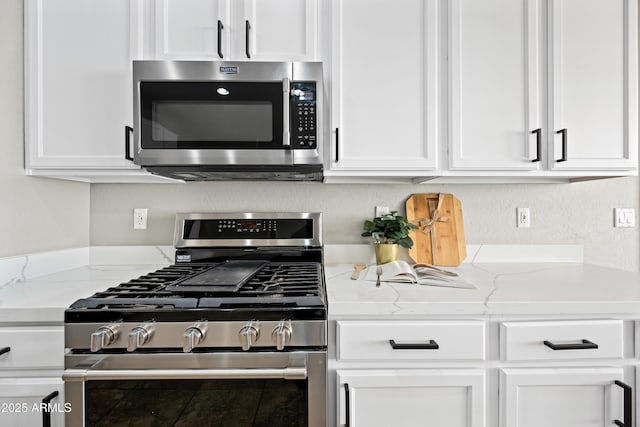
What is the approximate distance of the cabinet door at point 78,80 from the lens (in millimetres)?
1574

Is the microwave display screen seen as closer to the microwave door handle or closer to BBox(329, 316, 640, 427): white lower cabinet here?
the microwave door handle

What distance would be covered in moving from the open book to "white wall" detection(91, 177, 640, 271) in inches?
16.9

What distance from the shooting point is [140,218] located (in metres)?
1.97

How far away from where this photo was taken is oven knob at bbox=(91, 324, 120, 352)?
1.08 metres

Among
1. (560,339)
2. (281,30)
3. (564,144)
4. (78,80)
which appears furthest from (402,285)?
(78,80)

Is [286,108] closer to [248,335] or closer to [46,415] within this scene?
[248,335]

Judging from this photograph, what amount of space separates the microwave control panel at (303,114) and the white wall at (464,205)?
0.49 metres

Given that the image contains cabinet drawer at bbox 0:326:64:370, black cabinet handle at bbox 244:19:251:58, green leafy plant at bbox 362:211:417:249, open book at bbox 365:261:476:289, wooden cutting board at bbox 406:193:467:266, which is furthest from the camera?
wooden cutting board at bbox 406:193:467:266

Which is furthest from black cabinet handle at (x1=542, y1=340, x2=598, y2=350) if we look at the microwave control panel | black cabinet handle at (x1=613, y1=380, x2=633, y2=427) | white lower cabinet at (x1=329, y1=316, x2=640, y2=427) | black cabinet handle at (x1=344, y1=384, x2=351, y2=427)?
the microwave control panel

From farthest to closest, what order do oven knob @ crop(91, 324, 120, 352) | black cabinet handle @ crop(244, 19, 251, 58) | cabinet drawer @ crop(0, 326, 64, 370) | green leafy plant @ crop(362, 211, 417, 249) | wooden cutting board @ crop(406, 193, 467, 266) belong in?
wooden cutting board @ crop(406, 193, 467, 266) < green leafy plant @ crop(362, 211, 417, 249) < black cabinet handle @ crop(244, 19, 251, 58) < cabinet drawer @ crop(0, 326, 64, 370) < oven knob @ crop(91, 324, 120, 352)

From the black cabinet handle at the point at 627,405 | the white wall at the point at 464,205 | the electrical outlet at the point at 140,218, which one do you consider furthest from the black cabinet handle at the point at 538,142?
the electrical outlet at the point at 140,218

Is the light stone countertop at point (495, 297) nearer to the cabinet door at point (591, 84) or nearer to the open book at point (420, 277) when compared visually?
the open book at point (420, 277)

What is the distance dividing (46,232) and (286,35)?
135cm

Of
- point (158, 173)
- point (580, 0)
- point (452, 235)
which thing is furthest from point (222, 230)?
point (580, 0)
